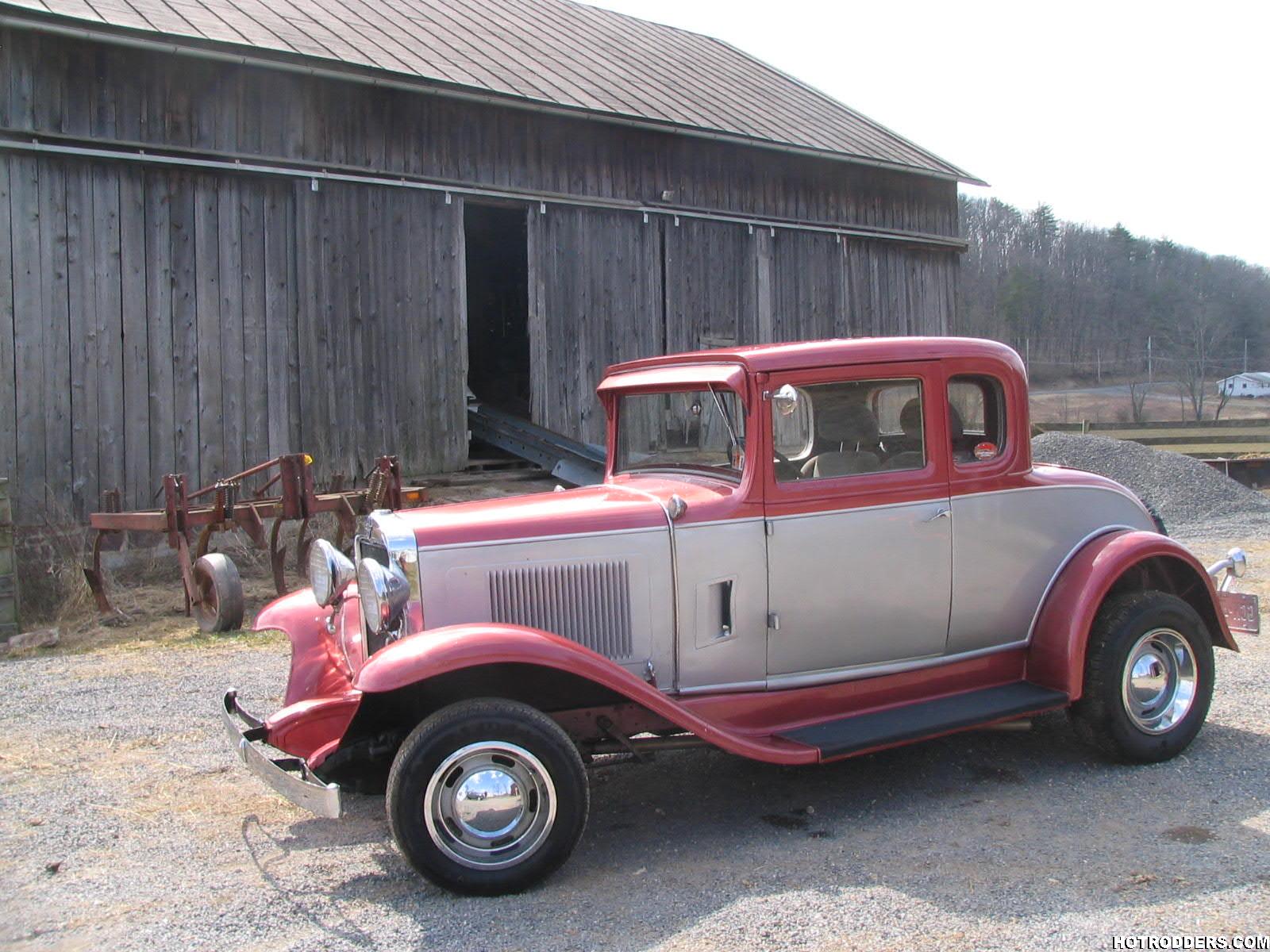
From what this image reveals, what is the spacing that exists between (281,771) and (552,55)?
1273 centimetres

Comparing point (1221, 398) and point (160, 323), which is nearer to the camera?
point (160, 323)

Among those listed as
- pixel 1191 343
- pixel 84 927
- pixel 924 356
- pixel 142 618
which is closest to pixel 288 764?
pixel 84 927

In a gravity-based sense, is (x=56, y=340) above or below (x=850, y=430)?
above

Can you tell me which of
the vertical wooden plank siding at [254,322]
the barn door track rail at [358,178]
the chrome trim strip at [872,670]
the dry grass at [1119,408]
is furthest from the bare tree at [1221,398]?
the chrome trim strip at [872,670]

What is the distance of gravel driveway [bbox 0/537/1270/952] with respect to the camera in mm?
3350

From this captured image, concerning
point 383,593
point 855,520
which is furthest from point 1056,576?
point 383,593

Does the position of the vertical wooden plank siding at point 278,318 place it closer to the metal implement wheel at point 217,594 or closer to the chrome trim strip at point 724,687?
the metal implement wheel at point 217,594

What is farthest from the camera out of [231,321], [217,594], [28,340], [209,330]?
[231,321]

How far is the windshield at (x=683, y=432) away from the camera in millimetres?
4492

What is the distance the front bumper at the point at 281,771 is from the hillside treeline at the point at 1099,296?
2074 inches

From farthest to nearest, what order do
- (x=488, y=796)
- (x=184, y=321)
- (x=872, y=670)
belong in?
(x=184, y=321) → (x=872, y=670) → (x=488, y=796)

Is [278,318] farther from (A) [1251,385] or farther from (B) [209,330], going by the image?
(A) [1251,385]

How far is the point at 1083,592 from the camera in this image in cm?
471

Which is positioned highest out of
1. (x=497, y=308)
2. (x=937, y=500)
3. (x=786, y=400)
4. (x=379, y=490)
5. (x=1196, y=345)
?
(x=1196, y=345)
